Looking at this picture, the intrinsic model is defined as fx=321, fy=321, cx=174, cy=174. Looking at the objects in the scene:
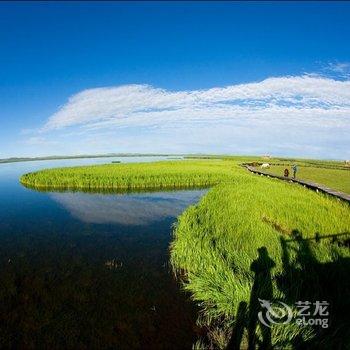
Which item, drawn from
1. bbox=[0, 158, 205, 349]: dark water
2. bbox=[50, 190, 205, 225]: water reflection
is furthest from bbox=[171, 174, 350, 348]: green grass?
bbox=[50, 190, 205, 225]: water reflection

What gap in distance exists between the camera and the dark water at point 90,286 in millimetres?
7102

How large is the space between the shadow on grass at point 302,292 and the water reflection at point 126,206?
10966 mm

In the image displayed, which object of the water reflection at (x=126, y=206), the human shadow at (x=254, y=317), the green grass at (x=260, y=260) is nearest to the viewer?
the human shadow at (x=254, y=317)

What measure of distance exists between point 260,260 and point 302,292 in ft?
6.62

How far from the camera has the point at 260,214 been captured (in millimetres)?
15633

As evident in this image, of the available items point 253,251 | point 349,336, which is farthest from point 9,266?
point 349,336

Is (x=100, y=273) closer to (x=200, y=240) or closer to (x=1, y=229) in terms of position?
(x=200, y=240)

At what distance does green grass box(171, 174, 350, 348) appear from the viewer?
22.9 ft

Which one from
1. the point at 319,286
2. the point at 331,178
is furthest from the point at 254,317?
the point at 331,178

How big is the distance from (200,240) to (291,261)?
3706 mm

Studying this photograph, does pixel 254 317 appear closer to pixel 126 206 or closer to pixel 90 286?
pixel 90 286

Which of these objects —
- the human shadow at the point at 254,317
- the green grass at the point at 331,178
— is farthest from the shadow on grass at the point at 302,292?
the green grass at the point at 331,178

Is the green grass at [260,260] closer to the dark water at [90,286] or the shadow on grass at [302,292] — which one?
the shadow on grass at [302,292]

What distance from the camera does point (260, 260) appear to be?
9375mm
